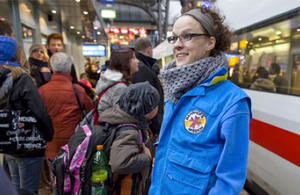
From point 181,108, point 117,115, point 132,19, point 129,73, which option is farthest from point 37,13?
point 132,19

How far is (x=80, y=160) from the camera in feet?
5.06

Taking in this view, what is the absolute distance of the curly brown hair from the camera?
1.18m

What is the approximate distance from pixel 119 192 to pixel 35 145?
3.00ft

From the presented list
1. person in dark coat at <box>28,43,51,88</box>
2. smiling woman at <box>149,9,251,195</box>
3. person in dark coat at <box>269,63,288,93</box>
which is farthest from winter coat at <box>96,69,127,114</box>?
person in dark coat at <box>269,63,288,93</box>

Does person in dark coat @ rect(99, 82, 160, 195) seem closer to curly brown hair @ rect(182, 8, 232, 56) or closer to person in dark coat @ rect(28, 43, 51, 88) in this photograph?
curly brown hair @ rect(182, 8, 232, 56)

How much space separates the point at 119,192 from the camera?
1.67 meters

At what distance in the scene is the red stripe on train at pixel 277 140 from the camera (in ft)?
6.40

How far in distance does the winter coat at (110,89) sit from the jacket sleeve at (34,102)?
516 mm

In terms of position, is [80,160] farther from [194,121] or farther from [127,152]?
[194,121]

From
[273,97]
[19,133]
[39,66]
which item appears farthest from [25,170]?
[273,97]

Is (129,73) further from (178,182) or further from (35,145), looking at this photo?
(178,182)

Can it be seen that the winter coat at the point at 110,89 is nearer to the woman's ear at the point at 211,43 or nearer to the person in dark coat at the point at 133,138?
the person in dark coat at the point at 133,138

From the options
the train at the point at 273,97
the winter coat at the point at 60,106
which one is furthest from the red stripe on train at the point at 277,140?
the winter coat at the point at 60,106

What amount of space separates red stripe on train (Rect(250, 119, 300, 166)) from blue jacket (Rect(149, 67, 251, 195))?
4.41 feet
